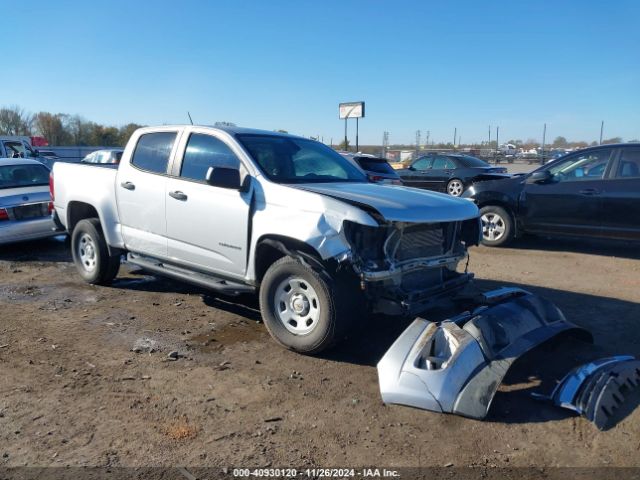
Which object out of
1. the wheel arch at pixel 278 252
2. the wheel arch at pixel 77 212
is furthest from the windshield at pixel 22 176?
the wheel arch at pixel 278 252

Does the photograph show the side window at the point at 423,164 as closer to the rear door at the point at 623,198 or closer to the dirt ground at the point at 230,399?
the rear door at the point at 623,198

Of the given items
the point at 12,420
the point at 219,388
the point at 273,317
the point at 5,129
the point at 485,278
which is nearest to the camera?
the point at 12,420

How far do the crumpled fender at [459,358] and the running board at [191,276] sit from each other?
1.70 meters

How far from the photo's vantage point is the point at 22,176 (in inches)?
379

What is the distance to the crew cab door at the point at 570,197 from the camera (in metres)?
8.37

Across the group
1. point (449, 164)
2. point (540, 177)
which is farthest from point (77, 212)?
point (449, 164)

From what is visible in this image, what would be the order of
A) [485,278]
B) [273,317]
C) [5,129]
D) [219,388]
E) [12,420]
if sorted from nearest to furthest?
[12,420] → [219,388] → [273,317] → [485,278] → [5,129]

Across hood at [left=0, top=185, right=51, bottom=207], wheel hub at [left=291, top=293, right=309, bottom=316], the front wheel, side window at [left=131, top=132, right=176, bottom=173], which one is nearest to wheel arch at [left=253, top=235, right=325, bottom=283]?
wheel hub at [left=291, top=293, right=309, bottom=316]

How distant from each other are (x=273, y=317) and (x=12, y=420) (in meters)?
2.01

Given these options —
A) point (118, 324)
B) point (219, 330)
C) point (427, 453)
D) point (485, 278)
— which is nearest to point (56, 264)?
point (118, 324)

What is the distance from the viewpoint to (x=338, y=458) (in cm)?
306

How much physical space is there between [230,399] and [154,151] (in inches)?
125

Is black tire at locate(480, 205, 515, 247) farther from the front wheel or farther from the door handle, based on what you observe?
the front wheel

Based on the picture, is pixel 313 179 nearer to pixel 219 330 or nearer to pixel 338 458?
pixel 219 330
